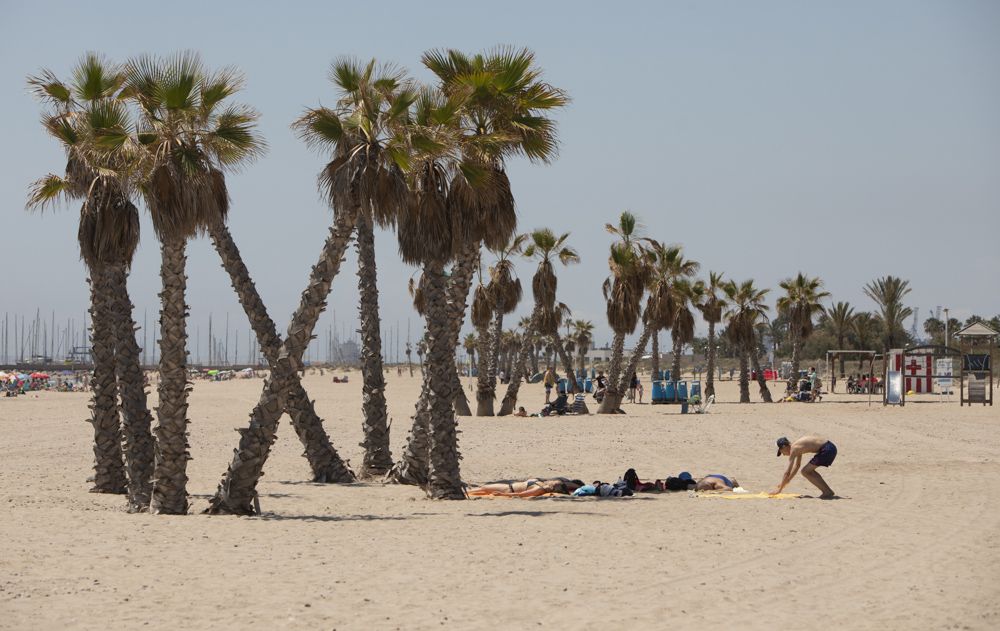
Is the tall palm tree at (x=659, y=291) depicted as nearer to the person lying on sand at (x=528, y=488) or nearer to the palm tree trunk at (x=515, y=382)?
the palm tree trunk at (x=515, y=382)

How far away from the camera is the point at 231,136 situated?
12891mm

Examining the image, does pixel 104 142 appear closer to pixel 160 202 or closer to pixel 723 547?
pixel 160 202

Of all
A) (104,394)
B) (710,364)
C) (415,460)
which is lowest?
(415,460)

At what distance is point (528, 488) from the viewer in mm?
15156

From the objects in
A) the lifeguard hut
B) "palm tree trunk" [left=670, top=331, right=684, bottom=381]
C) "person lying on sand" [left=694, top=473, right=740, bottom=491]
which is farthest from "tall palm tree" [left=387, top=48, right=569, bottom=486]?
"palm tree trunk" [left=670, top=331, right=684, bottom=381]

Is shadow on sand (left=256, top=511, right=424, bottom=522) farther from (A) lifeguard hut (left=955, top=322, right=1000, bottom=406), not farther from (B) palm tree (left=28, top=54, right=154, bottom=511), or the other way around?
(A) lifeguard hut (left=955, top=322, right=1000, bottom=406)

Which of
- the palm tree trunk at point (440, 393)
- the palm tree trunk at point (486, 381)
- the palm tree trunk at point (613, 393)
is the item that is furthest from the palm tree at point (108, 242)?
the palm tree trunk at point (613, 393)

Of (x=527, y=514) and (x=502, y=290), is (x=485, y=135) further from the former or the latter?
(x=502, y=290)

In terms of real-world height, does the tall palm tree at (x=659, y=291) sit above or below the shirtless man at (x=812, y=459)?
above

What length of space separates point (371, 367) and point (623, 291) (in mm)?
21129

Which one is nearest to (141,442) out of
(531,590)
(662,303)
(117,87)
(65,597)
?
(117,87)

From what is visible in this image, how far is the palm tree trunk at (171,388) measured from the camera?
12.9 metres

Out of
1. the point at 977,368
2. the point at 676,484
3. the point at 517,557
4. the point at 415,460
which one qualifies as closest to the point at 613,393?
the point at 977,368

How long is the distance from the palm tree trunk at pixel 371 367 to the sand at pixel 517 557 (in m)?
1.27
